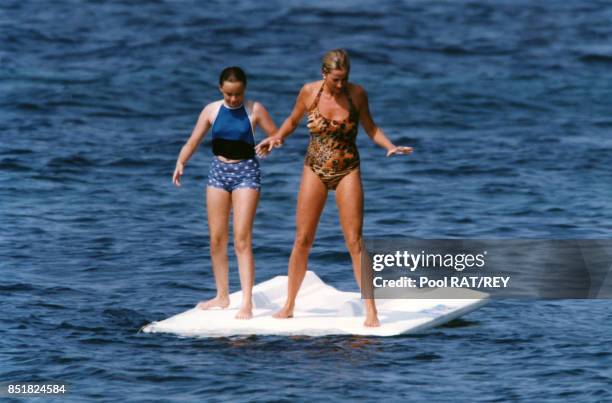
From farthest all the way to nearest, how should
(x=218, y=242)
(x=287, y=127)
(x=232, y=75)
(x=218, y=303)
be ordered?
1. (x=218, y=303)
2. (x=218, y=242)
3. (x=232, y=75)
4. (x=287, y=127)

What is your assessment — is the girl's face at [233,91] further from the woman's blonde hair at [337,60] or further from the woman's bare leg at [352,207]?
the woman's bare leg at [352,207]

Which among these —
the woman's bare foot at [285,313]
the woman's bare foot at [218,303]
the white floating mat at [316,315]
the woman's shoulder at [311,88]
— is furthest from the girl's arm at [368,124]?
the woman's bare foot at [218,303]

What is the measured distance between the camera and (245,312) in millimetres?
14477

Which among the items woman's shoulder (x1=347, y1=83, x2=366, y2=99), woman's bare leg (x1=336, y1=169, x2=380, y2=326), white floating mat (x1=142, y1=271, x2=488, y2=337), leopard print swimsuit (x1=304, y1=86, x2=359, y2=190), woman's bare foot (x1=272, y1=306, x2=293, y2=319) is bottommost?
white floating mat (x1=142, y1=271, x2=488, y2=337)

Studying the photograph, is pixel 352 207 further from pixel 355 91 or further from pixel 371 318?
pixel 371 318

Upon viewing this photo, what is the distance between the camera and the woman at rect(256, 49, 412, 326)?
13.7 meters

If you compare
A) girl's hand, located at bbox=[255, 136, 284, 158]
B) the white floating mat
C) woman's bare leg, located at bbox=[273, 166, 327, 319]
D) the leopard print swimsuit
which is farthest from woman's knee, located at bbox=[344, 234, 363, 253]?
girl's hand, located at bbox=[255, 136, 284, 158]

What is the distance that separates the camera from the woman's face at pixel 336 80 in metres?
13.4

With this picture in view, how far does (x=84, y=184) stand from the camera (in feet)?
74.8

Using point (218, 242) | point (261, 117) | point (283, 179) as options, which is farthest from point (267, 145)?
point (283, 179)

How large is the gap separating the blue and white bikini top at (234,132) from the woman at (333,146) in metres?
0.47

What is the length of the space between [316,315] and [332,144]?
1949 millimetres

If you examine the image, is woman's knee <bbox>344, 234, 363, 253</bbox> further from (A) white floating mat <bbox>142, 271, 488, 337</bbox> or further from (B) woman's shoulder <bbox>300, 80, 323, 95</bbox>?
(B) woman's shoulder <bbox>300, 80, 323, 95</bbox>

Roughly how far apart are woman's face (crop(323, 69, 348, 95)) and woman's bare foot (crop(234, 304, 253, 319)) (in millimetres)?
2345
